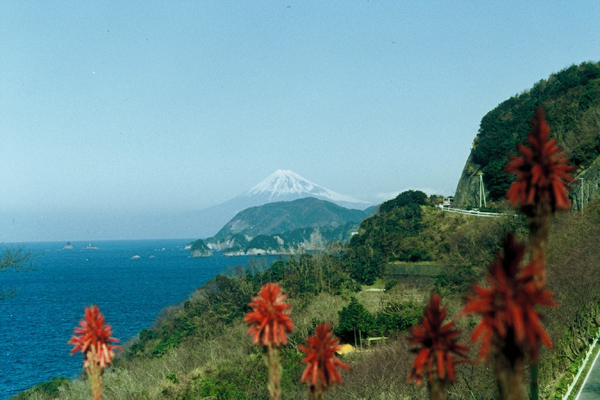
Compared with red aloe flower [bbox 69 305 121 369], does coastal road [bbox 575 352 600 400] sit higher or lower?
lower

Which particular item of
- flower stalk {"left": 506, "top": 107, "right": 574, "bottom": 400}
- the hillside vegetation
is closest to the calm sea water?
flower stalk {"left": 506, "top": 107, "right": 574, "bottom": 400}

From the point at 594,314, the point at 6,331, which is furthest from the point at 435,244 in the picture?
the point at 6,331

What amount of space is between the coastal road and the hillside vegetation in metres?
33.8

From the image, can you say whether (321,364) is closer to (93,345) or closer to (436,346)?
(436,346)

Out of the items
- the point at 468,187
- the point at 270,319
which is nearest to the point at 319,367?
the point at 270,319

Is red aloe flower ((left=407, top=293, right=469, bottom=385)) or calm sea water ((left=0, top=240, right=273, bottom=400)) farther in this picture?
calm sea water ((left=0, top=240, right=273, bottom=400))

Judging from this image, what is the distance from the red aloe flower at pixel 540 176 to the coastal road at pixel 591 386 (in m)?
16.0

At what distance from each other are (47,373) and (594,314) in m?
46.5

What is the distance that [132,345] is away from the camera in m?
51.8

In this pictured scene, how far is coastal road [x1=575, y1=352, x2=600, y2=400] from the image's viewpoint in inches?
723

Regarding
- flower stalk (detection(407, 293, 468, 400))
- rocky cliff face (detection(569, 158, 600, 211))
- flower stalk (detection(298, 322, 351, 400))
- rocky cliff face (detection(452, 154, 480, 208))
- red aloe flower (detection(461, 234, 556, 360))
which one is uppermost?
rocky cliff face (detection(452, 154, 480, 208))

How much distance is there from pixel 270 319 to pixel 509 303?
13.3 feet

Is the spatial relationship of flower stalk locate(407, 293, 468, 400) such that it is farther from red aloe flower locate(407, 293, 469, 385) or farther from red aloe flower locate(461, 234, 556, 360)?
red aloe flower locate(461, 234, 556, 360)

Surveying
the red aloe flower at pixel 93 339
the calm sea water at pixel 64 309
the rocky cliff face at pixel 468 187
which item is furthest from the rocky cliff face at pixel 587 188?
the red aloe flower at pixel 93 339
